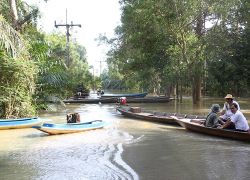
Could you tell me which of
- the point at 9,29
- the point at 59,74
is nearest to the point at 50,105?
the point at 59,74

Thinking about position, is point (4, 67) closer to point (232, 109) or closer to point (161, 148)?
point (161, 148)

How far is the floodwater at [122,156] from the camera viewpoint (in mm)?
8383

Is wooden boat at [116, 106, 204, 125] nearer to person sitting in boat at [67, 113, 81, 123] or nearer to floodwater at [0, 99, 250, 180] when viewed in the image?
floodwater at [0, 99, 250, 180]

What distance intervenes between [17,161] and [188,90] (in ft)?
151

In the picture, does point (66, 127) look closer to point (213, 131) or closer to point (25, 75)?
point (25, 75)

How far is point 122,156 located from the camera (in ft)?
33.7

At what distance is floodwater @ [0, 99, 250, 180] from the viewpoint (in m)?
8.38

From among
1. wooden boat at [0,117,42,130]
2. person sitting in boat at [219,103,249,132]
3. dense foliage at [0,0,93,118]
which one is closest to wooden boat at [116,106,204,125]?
dense foliage at [0,0,93,118]

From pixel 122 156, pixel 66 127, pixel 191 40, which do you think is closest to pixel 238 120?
pixel 122 156

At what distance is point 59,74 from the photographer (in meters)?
21.3

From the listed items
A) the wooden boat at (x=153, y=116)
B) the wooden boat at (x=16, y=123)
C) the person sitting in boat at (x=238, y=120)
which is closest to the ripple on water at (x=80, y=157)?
the wooden boat at (x=16, y=123)

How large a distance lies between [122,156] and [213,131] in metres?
4.40

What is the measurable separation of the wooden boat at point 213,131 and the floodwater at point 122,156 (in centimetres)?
20

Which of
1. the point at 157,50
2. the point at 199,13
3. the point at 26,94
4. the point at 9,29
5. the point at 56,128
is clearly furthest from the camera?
the point at 157,50
